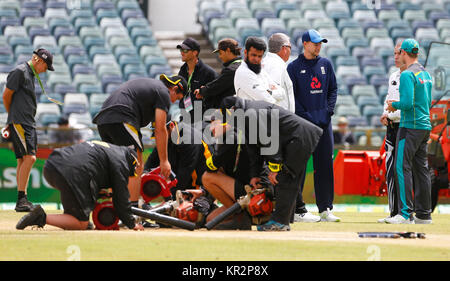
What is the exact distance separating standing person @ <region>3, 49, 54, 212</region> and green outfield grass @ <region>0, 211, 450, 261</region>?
3174mm

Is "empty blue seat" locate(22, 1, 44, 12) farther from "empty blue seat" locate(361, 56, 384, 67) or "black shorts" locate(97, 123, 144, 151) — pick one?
"black shorts" locate(97, 123, 144, 151)

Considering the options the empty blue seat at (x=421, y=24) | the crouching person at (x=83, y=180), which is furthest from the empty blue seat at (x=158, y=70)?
the crouching person at (x=83, y=180)

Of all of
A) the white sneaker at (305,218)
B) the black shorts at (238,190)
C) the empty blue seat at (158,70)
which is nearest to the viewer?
the black shorts at (238,190)

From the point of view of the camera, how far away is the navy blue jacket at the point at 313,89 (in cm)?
1133

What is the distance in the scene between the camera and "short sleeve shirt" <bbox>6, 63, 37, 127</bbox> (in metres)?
12.5

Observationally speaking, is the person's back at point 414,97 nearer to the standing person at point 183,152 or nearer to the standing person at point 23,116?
the standing person at point 183,152

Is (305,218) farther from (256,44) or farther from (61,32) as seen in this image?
(61,32)

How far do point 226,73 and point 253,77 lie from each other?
2.52ft

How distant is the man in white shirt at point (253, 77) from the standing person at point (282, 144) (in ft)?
1.90

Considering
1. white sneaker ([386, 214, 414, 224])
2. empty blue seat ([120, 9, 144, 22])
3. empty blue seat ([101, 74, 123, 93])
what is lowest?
white sneaker ([386, 214, 414, 224])

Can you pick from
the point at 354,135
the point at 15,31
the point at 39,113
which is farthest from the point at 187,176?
the point at 15,31

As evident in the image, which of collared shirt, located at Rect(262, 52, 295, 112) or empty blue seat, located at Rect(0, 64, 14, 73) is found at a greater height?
collared shirt, located at Rect(262, 52, 295, 112)

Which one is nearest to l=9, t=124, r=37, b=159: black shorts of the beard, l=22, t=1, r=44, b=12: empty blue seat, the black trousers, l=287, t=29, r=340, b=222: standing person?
l=287, t=29, r=340, b=222: standing person
